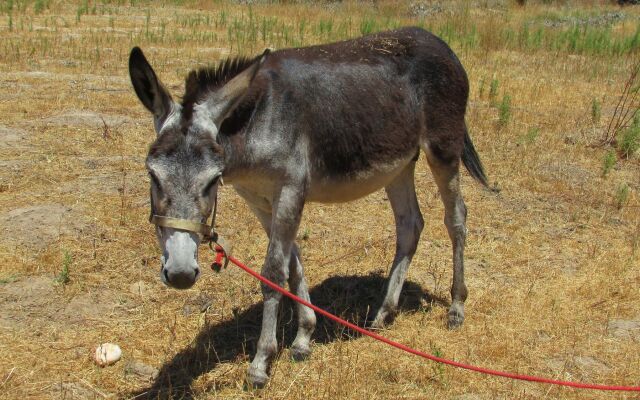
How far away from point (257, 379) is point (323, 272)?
1.88 metres

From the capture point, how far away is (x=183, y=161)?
11.1ft

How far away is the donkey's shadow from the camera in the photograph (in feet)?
13.9

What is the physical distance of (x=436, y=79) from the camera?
5.14 meters

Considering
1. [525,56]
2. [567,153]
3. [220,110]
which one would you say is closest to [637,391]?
[220,110]

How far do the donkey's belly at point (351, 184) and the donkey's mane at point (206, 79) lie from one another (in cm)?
90

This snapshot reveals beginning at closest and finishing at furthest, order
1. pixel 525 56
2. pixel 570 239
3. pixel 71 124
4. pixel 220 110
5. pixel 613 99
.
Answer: pixel 220 110, pixel 570 239, pixel 71 124, pixel 613 99, pixel 525 56

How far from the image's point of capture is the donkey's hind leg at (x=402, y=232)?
5242 mm

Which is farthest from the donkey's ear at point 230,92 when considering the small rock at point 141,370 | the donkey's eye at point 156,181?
the small rock at point 141,370

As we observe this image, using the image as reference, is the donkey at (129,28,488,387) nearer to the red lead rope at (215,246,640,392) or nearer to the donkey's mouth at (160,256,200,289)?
the donkey's mouth at (160,256,200,289)

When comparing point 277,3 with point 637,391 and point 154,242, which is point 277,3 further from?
point 637,391

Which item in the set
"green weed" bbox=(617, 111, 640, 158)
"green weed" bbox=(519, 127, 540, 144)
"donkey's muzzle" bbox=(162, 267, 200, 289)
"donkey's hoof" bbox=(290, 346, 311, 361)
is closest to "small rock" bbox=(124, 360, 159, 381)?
"donkey's hoof" bbox=(290, 346, 311, 361)

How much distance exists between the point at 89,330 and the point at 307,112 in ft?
7.07

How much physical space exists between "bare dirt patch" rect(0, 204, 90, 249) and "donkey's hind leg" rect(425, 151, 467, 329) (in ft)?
10.4

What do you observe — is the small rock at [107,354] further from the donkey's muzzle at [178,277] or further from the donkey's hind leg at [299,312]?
the donkey's muzzle at [178,277]
